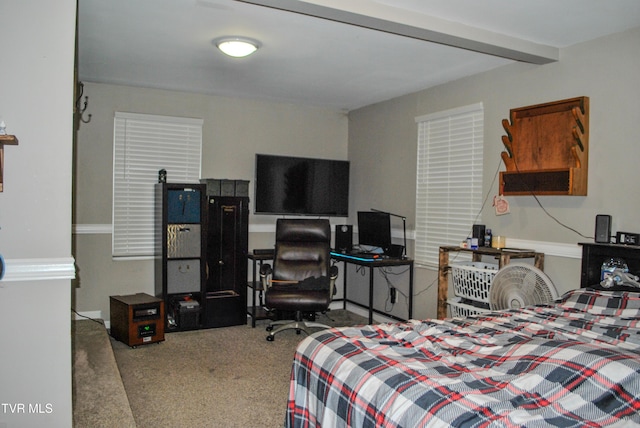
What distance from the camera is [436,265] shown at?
4.64 meters

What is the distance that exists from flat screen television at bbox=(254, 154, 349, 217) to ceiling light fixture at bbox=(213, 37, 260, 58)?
6.21 ft

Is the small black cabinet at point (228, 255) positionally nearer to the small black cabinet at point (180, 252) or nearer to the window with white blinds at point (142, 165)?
the small black cabinet at point (180, 252)

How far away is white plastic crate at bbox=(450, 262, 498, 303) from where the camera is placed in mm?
3686

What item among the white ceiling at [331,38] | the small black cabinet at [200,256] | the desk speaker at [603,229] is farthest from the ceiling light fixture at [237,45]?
the desk speaker at [603,229]

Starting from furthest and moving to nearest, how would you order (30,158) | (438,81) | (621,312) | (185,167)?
1. (185,167)
2. (438,81)
3. (621,312)
4. (30,158)

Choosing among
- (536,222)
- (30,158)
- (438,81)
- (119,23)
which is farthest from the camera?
(438,81)

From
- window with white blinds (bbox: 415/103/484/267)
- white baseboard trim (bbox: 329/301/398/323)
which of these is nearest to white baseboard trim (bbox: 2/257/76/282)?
window with white blinds (bbox: 415/103/484/267)

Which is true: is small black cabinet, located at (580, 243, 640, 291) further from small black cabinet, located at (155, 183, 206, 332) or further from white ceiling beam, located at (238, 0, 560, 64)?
small black cabinet, located at (155, 183, 206, 332)

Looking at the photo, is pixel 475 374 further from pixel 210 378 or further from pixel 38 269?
pixel 210 378

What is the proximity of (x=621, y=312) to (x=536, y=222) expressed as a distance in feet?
4.15

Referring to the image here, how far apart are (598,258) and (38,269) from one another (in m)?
3.14

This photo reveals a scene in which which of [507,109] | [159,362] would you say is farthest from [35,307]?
[507,109]

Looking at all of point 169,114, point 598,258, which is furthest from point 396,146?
point 598,258

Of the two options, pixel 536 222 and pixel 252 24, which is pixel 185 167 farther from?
pixel 536 222
